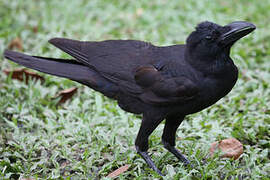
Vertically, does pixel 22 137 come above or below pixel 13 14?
below

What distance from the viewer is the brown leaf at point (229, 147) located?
3930mm

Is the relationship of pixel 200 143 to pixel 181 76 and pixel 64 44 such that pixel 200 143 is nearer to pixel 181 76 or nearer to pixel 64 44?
pixel 181 76

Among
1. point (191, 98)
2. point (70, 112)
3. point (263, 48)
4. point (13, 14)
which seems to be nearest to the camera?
point (191, 98)

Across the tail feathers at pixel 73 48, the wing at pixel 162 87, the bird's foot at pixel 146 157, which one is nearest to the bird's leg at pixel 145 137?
the bird's foot at pixel 146 157

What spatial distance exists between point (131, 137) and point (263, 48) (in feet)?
8.99

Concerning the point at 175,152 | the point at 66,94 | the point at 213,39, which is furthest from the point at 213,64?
the point at 66,94

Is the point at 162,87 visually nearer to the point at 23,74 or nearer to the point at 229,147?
the point at 229,147

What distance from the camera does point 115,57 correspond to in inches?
144

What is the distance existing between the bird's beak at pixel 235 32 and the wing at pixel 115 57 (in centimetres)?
64

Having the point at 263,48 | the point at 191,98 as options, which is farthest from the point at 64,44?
the point at 263,48

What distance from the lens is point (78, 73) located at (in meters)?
3.68

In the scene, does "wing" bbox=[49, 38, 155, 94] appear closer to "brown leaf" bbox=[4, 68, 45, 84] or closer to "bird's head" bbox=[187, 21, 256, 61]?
"bird's head" bbox=[187, 21, 256, 61]

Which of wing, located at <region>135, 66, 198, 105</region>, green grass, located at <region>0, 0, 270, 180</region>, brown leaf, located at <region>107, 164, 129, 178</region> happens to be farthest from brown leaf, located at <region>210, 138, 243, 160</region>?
wing, located at <region>135, 66, 198, 105</region>

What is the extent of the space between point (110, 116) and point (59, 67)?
3.75ft
